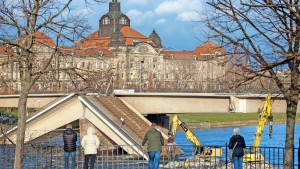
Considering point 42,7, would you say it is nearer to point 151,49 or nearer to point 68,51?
point 68,51

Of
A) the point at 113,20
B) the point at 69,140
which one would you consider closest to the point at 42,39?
the point at 69,140

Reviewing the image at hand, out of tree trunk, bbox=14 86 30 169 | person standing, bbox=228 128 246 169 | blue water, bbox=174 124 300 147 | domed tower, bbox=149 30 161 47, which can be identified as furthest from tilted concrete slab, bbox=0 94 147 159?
domed tower, bbox=149 30 161 47

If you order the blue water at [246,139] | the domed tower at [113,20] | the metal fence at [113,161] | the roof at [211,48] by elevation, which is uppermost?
the domed tower at [113,20]

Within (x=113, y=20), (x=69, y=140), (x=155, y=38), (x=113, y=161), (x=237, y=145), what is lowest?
(x=113, y=161)

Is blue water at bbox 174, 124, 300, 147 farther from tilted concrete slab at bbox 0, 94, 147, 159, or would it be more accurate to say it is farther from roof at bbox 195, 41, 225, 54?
roof at bbox 195, 41, 225, 54

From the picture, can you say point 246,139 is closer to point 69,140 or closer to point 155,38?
point 69,140

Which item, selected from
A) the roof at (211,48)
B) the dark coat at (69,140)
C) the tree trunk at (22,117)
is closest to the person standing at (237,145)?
the roof at (211,48)

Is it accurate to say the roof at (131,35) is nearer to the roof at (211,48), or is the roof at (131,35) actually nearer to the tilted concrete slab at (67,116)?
the tilted concrete slab at (67,116)

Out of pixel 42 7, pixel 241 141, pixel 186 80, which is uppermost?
pixel 186 80

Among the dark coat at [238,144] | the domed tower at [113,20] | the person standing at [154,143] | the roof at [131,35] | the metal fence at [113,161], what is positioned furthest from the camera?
the domed tower at [113,20]

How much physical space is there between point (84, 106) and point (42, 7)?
90.1 ft

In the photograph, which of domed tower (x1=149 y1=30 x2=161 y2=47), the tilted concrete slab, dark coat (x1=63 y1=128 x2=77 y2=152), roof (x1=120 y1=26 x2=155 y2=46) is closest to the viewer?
dark coat (x1=63 y1=128 x2=77 y2=152)

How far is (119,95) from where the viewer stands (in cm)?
5091

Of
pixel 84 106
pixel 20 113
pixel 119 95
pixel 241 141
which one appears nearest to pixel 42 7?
pixel 20 113
